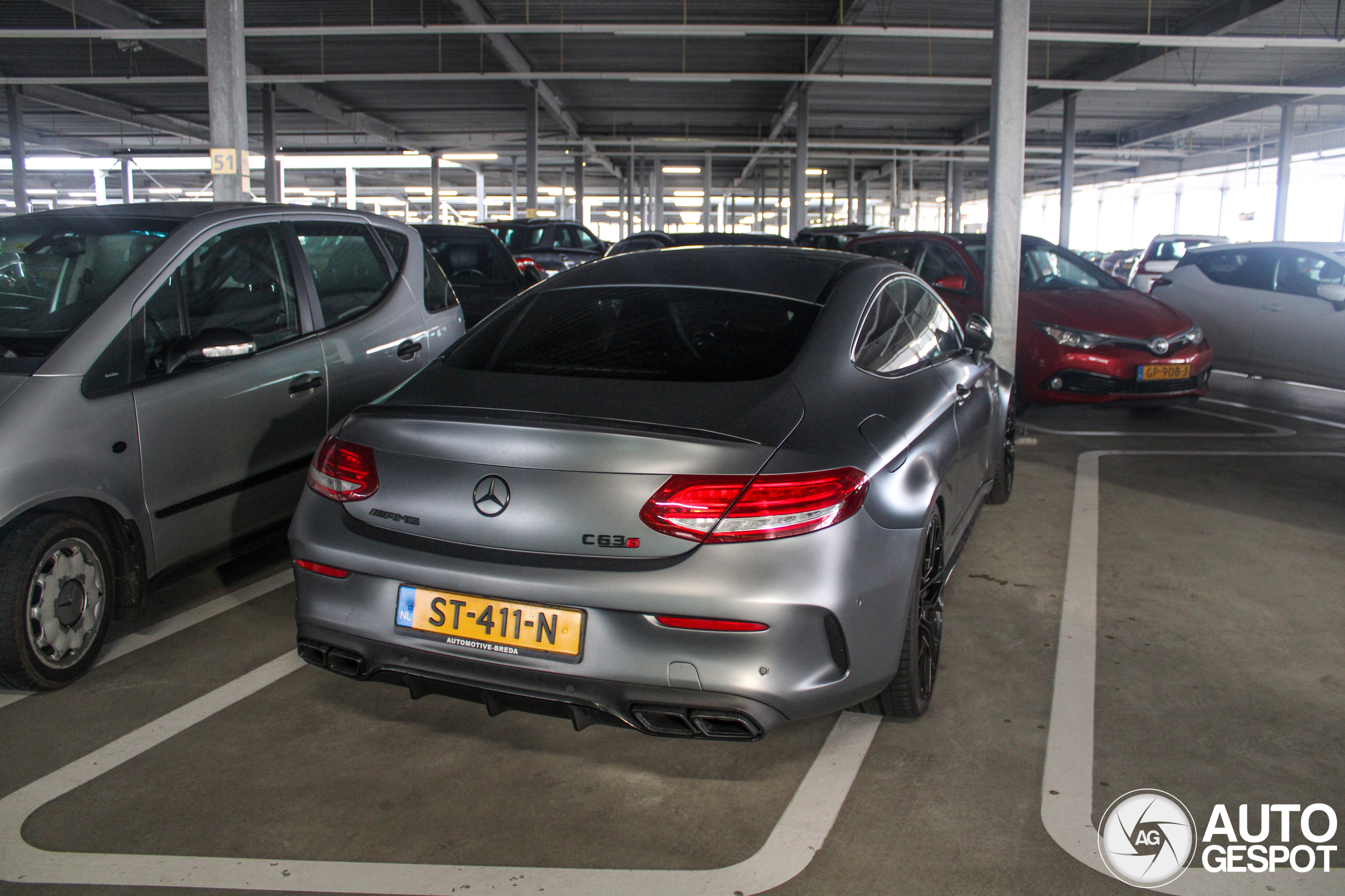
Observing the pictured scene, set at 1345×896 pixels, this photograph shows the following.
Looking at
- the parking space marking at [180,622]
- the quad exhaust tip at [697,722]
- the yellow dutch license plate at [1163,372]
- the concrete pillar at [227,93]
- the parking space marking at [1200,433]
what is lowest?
the parking space marking at [180,622]

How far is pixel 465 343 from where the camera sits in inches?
123

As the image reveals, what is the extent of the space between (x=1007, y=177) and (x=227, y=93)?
6396 millimetres

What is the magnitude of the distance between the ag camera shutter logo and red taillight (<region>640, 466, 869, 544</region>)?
3.40 ft

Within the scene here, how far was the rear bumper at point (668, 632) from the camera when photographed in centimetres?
219

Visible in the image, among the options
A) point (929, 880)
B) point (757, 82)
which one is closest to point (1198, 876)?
point (929, 880)

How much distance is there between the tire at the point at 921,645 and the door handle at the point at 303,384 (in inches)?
100

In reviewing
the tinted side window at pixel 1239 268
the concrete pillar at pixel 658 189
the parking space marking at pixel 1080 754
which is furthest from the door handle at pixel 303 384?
the concrete pillar at pixel 658 189

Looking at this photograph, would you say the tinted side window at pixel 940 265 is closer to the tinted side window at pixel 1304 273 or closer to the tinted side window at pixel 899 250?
the tinted side window at pixel 899 250

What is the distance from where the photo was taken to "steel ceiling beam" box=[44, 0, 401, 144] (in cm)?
1459

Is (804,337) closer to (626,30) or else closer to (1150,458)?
(1150,458)

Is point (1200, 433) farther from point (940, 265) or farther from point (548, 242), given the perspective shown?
point (548, 242)

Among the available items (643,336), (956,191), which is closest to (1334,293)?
(643,336)
